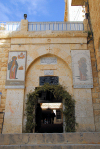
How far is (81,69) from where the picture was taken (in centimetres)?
682

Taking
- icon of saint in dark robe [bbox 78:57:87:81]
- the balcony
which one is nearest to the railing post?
the balcony

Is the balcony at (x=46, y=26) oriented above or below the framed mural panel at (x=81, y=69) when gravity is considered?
above

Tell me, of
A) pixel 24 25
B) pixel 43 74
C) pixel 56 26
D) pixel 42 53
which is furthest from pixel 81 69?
pixel 24 25

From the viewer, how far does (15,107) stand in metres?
6.31

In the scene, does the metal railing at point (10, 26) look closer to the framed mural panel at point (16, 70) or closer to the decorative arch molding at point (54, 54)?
the framed mural panel at point (16, 70)

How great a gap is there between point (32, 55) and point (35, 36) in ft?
3.40

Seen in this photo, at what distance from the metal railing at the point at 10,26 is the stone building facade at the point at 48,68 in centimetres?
34

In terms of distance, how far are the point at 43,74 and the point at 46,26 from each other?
8.94ft

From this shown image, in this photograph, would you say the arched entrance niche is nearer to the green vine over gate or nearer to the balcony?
the green vine over gate

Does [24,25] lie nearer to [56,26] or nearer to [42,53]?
[56,26]

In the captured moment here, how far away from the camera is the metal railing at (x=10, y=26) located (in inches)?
303

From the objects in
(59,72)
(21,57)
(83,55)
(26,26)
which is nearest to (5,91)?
(21,57)

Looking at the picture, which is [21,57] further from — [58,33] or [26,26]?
[58,33]

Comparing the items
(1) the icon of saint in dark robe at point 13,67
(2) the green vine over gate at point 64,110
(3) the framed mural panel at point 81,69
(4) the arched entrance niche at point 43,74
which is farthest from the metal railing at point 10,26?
(2) the green vine over gate at point 64,110
